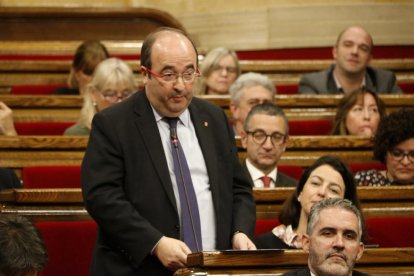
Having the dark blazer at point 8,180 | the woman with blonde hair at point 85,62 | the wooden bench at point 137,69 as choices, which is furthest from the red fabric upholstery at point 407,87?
the dark blazer at point 8,180

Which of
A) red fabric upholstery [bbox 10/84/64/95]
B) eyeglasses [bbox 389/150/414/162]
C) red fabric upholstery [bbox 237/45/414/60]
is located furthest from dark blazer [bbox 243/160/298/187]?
red fabric upholstery [bbox 237/45/414/60]

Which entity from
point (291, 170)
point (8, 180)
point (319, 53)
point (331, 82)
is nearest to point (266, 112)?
point (291, 170)

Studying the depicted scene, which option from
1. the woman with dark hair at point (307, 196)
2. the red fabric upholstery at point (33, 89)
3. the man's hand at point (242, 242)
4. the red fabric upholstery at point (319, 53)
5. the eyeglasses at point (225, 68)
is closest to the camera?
the man's hand at point (242, 242)

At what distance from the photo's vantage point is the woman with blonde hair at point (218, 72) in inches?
126

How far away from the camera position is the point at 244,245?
177 cm

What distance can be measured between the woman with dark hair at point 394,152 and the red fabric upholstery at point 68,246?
2.51 ft

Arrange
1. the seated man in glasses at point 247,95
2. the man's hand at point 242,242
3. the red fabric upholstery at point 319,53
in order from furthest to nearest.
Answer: the red fabric upholstery at point 319,53 → the seated man in glasses at point 247,95 → the man's hand at point 242,242

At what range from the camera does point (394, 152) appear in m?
2.59

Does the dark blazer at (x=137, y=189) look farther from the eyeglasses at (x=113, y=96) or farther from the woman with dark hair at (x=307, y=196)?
the eyeglasses at (x=113, y=96)

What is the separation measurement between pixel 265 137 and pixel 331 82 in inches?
35.9

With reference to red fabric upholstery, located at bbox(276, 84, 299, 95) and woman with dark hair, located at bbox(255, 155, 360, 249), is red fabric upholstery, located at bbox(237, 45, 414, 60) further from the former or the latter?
woman with dark hair, located at bbox(255, 155, 360, 249)

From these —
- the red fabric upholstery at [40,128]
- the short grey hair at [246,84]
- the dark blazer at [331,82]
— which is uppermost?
the dark blazer at [331,82]

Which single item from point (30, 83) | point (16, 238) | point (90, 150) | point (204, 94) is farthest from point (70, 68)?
point (16, 238)

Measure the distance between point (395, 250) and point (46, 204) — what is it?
74 centimetres
